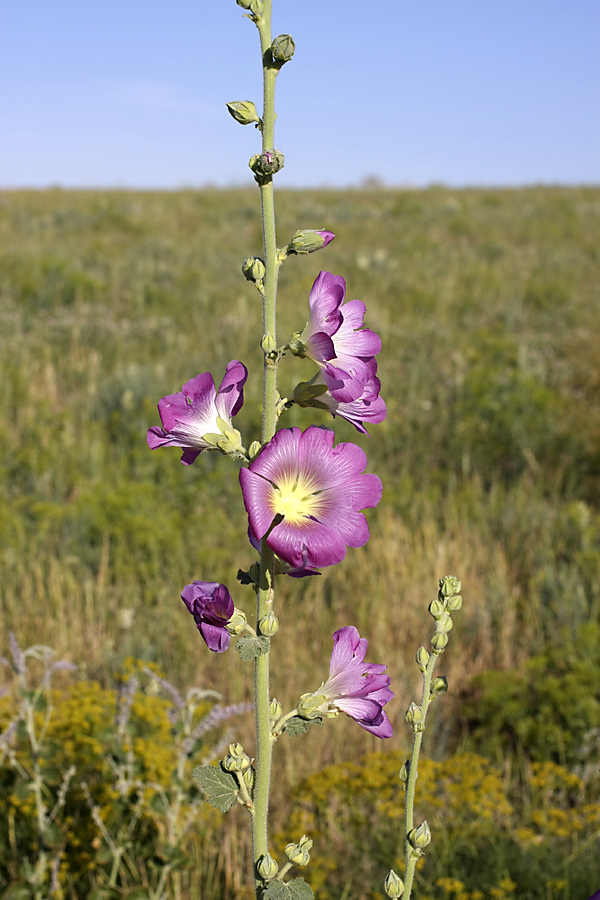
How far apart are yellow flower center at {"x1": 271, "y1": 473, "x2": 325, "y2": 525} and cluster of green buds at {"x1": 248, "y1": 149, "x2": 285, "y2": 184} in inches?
16.5

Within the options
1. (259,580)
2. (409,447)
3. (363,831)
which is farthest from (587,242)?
(259,580)

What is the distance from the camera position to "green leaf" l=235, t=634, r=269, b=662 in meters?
1.05

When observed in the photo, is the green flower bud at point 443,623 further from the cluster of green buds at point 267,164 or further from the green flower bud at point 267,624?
the cluster of green buds at point 267,164

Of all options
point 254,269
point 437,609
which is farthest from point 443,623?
point 254,269

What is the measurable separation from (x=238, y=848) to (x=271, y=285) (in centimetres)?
190

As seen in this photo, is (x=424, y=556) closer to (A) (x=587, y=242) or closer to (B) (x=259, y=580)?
(B) (x=259, y=580)

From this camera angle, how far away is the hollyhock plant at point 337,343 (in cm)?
109

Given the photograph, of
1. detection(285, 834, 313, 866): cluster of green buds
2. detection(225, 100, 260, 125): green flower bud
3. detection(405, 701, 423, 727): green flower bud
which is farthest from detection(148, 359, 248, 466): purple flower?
detection(285, 834, 313, 866): cluster of green buds

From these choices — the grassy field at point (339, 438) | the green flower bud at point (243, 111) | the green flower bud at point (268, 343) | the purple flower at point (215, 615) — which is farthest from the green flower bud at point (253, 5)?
the grassy field at point (339, 438)

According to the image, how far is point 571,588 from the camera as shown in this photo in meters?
3.37

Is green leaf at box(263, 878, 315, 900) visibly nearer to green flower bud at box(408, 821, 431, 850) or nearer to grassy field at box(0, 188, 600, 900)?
green flower bud at box(408, 821, 431, 850)

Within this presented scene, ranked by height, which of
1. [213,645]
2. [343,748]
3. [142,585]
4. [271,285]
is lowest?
→ [343,748]

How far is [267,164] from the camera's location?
1038 millimetres

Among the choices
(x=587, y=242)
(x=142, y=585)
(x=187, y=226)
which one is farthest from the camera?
(x=187, y=226)
